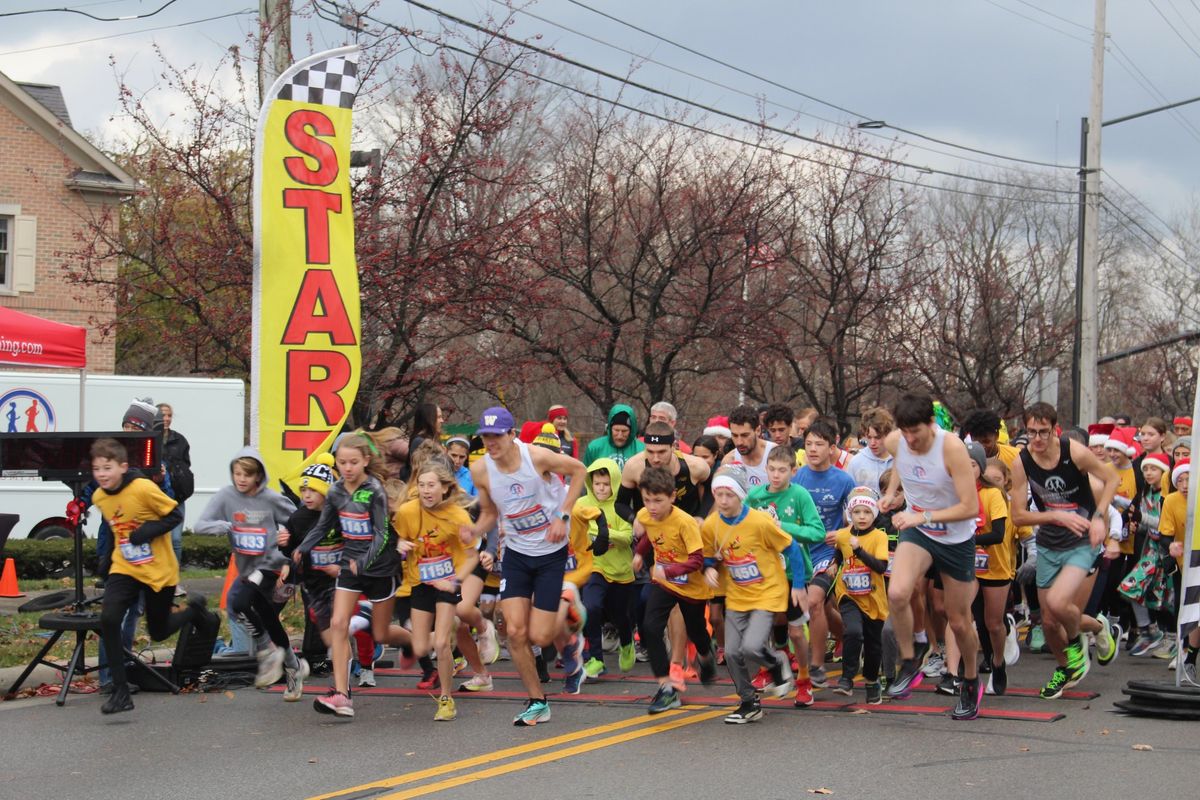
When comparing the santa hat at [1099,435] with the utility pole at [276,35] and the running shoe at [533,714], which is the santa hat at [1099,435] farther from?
the utility pole at [276,35]

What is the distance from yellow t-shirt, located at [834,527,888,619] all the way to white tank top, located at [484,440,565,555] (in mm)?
2174

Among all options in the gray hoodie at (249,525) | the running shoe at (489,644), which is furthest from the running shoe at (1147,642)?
the gray hoodie at (249,525)

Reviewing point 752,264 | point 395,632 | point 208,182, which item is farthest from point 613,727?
point 752,264

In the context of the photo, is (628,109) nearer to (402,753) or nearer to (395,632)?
(395,632)

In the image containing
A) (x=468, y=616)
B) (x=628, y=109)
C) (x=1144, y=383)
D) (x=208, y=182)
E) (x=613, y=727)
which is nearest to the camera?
(x=613, y=727)

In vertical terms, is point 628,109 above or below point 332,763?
above

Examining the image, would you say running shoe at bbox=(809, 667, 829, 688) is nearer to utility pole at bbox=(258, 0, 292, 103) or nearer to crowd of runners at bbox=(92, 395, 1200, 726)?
crowd of runners at bbox=(92, 395, 1200, 726)

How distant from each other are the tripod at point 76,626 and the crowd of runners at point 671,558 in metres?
0.26

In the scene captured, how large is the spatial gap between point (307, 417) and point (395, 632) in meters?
3.13

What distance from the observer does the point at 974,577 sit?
863cm

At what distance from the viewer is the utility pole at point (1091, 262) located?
26906mm

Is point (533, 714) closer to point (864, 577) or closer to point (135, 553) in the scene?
point (864, 577)

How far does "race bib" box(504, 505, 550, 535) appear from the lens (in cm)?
884

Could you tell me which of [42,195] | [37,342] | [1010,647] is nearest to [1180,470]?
[1010,647]
